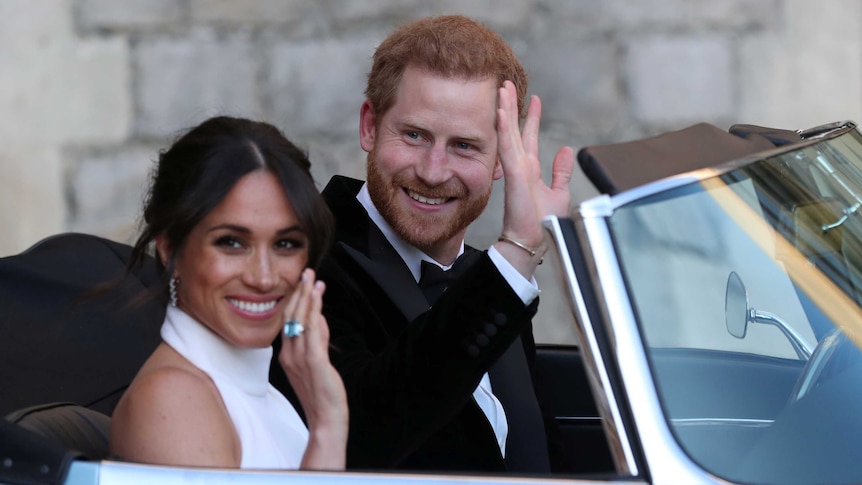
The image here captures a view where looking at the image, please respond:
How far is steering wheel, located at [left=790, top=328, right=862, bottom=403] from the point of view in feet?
6.57

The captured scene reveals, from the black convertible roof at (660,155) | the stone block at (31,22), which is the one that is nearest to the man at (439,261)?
the black convertible roof at (660,155)

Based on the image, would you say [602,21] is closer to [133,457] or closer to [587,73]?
[587,73]

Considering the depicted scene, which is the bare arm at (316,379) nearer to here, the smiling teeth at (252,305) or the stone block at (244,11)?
the smiling teeth at (252,305)

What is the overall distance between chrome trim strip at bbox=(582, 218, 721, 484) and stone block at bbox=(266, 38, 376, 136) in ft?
11.3

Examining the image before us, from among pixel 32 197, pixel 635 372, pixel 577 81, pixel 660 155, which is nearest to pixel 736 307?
pixel 660 155

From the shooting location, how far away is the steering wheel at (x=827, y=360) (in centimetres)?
200

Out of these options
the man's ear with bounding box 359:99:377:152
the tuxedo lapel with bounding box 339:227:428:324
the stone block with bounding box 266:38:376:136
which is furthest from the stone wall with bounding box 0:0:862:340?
the tuxedo lapel with bounding box 339:227:428:324

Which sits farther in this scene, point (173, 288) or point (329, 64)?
point (329, 64)

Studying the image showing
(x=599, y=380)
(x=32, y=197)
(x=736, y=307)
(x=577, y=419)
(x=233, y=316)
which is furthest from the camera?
(x=32, y=197)

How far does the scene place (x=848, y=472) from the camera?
5.96 feet

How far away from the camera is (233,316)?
1992 millimetres

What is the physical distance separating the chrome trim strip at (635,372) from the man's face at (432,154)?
0.81m

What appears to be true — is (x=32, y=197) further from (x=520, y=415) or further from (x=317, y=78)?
(x=520, y=415)

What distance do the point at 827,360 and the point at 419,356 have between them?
673 mm
